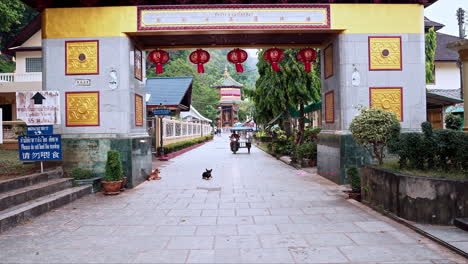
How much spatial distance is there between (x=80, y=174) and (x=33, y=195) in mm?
A: 1889

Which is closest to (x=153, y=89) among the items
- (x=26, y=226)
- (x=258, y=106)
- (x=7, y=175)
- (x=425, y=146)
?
(x=258, y=106)

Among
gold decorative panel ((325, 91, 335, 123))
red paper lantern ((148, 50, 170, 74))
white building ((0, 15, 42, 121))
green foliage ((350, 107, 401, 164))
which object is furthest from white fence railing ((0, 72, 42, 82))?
green foliage ((350, 107, 401, 164))

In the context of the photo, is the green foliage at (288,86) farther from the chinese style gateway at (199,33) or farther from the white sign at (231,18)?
the white sign at (231,18)

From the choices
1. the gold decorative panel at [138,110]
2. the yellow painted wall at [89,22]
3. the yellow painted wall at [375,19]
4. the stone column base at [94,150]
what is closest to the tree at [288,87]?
the yellow painted wall at [375,19]

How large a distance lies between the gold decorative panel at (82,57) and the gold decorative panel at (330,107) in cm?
707

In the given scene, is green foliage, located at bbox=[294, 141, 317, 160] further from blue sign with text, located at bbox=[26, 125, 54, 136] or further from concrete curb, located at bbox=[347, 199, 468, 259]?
blue sign with text, located at bbox=[26, 125, 54, 136]

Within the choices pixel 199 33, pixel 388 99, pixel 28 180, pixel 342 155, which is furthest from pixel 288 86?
pixel 28 180

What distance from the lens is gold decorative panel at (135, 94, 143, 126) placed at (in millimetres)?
10191

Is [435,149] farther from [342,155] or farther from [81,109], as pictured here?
[81,109]

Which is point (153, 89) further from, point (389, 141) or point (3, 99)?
point (389, 141)

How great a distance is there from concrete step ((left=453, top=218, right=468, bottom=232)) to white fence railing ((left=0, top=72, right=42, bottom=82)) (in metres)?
23.9

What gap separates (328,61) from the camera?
1080 centimetres

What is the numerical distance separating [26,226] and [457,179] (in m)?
7.22

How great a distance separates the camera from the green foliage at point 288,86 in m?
16.9
